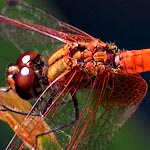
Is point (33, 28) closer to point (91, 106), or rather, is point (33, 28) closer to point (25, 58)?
point (25, 58)

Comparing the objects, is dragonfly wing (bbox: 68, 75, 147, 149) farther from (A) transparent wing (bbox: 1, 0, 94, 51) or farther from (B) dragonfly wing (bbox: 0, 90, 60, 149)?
(A) transparent wing (bbox: 1, 0, 94, 51)

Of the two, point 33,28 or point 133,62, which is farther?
point 33,28

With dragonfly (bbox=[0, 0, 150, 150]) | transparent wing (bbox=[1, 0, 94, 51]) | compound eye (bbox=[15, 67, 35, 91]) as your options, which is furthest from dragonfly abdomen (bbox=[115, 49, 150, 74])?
compound eye (bbox=[15, 67, 35, 91])

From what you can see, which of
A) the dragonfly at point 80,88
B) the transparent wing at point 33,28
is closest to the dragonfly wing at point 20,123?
the dragonfly at point 80,88

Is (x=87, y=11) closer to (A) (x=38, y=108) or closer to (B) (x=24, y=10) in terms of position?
(B) (x=24, y=10)

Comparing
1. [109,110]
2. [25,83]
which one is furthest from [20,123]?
[109,110]

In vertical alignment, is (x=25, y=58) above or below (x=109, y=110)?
above

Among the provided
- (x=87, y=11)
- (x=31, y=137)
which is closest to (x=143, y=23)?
(x=87, y=11)
